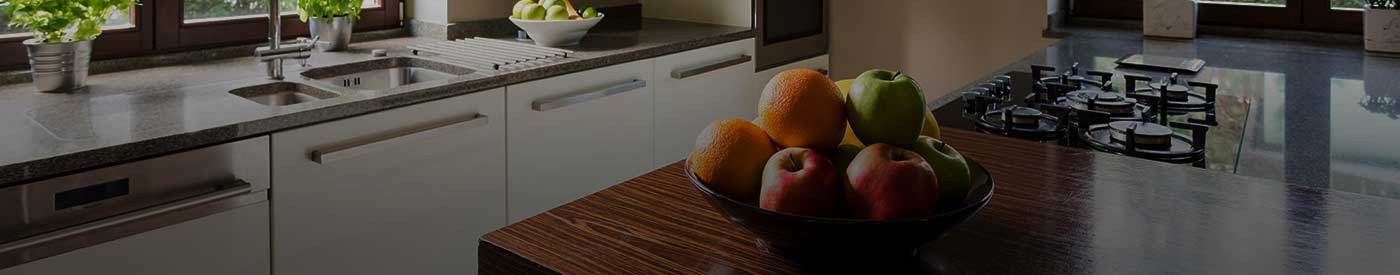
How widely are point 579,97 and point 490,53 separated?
0.28 m

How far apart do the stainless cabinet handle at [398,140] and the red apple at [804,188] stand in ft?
4.56

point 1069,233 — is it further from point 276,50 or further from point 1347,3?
point 1347,3

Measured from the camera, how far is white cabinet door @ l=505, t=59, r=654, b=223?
2.49 m

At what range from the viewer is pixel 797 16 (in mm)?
3717

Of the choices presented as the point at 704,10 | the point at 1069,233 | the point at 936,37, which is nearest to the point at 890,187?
the point at 1069,233

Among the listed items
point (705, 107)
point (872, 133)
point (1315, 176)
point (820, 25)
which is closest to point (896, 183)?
point (872, 133)

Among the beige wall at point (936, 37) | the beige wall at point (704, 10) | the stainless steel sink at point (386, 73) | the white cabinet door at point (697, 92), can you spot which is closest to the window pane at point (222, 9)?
the stainless steel sink at point (386, 73)

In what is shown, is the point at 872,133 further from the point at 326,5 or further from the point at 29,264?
the point at 326,5

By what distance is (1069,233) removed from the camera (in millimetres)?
980

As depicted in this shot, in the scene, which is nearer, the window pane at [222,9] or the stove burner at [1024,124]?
the stove burner at [1024,124]

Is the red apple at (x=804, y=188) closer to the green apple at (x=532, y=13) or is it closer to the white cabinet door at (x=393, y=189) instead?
the white cabinet door at (x=393, y=189)

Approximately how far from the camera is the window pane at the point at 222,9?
256 cm

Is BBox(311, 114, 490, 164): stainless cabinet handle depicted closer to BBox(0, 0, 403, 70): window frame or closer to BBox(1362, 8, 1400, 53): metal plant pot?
BBox(0, 0, 403, 70): window frame

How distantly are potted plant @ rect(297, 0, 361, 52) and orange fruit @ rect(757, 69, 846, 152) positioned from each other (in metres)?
2.08
